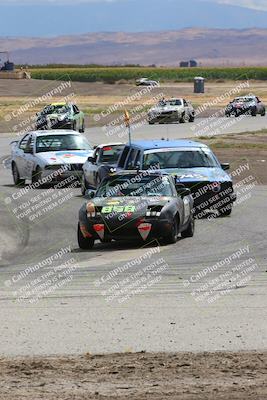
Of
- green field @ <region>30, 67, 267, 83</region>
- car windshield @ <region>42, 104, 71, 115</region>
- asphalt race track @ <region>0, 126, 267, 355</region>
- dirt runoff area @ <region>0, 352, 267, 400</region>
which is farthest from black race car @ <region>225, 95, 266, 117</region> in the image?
dirt runoff area @ <region>0, 352, 267, 400</region>

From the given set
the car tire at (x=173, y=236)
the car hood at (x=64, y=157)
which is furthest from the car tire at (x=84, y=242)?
the car hood at (x=64, y=157)

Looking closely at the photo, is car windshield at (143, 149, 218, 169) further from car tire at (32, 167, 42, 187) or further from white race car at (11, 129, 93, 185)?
car tire at (32, 167, 42, 187)

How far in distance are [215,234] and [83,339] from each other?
946 centimetres

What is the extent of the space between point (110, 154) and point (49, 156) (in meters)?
3.06

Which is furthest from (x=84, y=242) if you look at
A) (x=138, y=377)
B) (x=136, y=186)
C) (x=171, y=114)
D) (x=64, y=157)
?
(x=171, y=114)

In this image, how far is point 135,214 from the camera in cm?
1736

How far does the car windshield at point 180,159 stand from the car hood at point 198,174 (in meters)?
0.23

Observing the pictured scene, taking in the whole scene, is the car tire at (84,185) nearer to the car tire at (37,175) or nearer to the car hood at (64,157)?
the car hood at (64,157)

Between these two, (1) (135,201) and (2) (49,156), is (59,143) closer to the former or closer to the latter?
(2) (49,156)

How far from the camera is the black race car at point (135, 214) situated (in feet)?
56.5

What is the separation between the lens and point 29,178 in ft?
96.7

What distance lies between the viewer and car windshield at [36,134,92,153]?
29.7 m

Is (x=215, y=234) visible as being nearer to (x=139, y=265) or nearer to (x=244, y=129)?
(x=139, y=265)

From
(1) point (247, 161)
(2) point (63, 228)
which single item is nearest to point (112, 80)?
(1) point (247, 161)
